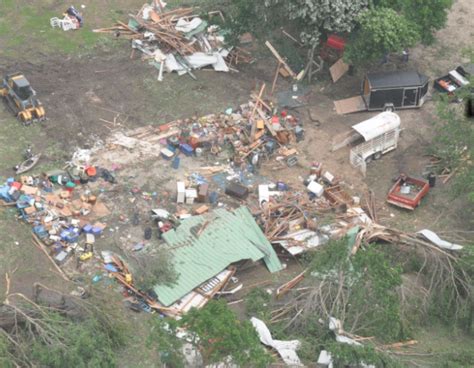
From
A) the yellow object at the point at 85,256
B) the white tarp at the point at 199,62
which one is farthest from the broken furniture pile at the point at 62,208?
the white tarp at the point at 199,62

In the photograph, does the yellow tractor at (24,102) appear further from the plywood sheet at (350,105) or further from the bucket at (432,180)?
the bucket at (432,180)

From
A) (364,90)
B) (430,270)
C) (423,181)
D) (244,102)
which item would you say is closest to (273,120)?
(244,102)

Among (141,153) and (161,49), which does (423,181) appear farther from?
(161,49)

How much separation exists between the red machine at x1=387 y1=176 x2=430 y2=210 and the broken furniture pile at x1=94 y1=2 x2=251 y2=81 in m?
9.00

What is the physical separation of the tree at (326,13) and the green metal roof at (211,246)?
26.7 feet

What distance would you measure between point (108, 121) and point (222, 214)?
6.81 m

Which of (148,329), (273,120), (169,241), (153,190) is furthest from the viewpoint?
(273,120)

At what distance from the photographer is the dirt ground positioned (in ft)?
81.9

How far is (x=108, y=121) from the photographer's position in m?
28.5

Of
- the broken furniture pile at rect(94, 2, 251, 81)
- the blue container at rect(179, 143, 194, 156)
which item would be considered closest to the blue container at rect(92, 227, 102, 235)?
the blue container at rect(179, 143, 194, 156)

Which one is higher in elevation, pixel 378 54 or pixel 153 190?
pixel 378 54

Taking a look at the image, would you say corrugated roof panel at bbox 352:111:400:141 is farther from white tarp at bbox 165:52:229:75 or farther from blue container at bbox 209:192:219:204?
white tarp at bbox 165:52:229:75

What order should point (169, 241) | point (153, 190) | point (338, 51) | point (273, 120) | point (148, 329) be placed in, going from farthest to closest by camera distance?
point (338, 51)
point (273, 120)
point (153, 190)
point (169, 241)
point (148, 329)

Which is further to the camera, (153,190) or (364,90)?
(364,90)
